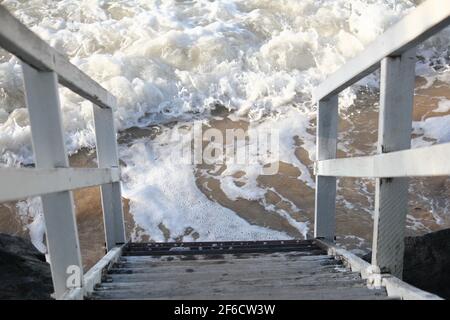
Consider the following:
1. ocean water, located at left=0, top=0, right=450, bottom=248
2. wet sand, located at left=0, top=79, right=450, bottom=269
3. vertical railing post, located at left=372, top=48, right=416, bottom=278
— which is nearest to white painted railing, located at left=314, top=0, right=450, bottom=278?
vertical railing post, located at left=372, top=48, right=416, bottom=278

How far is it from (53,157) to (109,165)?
1633 millimetres

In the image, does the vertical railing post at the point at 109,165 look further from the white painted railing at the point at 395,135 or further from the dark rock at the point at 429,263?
the dark rock at the point at 429,263

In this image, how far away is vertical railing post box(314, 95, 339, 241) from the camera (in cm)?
374

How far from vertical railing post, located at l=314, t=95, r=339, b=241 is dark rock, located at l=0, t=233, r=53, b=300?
1972mm

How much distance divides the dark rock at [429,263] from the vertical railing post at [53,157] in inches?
87.1

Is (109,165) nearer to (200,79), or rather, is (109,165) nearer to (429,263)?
(429,263)

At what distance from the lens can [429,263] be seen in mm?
3381

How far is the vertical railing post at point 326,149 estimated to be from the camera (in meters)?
3.74

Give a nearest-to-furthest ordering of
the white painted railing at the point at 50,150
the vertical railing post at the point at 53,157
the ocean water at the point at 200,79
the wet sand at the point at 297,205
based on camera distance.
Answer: the white painted railing at the point at 50,150
the vertical railing post at the point at 53,157
the wet sand at the point at 297,205
the ocean water at the point at 200,79

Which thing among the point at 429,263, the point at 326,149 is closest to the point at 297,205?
the point at 326,149

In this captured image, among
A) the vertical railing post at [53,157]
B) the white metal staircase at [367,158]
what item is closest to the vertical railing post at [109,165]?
the white metal staircase at [367,158]

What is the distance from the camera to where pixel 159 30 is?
38.3 ft

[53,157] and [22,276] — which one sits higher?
[53,157]

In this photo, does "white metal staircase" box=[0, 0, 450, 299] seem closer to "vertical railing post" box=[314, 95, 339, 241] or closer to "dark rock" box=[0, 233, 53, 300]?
"dark rock" box=[0, 233, 53, 300]
